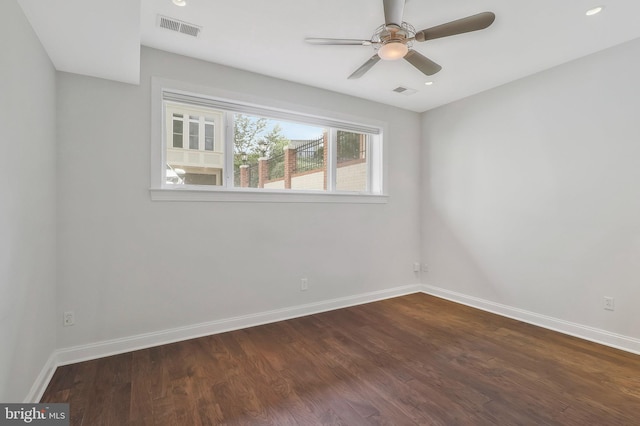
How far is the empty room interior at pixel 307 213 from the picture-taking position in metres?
1.83

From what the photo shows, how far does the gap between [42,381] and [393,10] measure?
326 centimetres

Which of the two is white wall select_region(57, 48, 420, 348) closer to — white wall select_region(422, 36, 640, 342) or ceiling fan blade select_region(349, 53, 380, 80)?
ceiling fan blade select_region(349, 53, 380, 80)

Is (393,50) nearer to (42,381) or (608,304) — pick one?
(608,304)

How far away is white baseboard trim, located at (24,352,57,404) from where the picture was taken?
1.80 meters

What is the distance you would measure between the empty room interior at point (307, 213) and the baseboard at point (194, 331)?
2 cm

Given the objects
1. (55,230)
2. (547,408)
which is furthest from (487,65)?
(55,230)

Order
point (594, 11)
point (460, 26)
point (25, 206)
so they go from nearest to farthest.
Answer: point (25, 206), point (460, 26), point (594, 11)

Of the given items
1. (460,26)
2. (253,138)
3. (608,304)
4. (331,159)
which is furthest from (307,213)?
(608,304)

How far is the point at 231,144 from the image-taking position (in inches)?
121

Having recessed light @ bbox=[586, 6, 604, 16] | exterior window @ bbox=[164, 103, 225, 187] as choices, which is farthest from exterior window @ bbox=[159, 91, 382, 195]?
A: recessed light @ bbox=[586, 6, 604, 16]

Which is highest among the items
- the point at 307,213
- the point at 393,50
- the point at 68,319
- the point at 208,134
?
the point at 393,50

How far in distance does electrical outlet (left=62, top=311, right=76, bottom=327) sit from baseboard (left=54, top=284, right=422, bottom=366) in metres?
0.19

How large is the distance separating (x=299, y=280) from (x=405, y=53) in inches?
95.8

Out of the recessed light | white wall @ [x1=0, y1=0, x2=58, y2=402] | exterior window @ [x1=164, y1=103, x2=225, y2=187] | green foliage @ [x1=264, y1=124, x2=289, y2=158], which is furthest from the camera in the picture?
green foliage @ [x1=264, y1=124, x2=289, y2=158]
